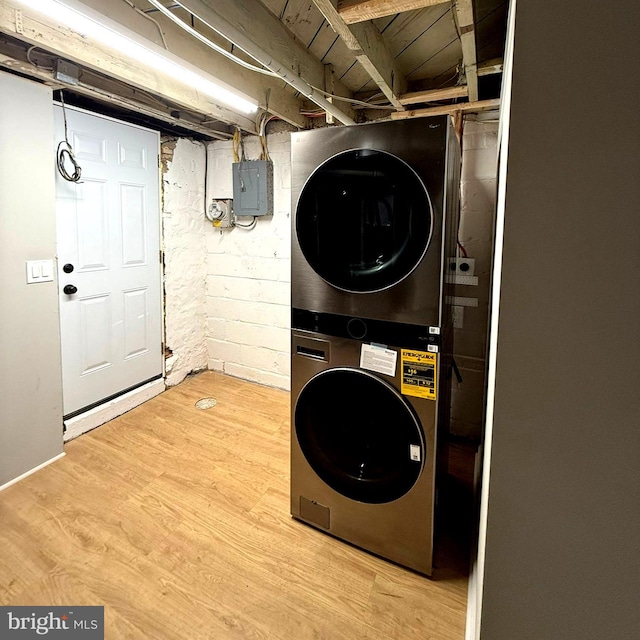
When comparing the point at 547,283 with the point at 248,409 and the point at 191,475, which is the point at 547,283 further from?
the point at 248,409

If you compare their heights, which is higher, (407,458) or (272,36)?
(272,36)

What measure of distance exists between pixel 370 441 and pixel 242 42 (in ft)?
5.66

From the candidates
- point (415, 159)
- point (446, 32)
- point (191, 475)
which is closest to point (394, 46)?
point (446, 32)

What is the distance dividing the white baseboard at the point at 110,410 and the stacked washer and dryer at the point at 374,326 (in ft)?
5.76

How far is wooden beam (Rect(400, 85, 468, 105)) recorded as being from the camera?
2246 millimetres

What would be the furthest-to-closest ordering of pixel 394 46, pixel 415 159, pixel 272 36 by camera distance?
1. pixel 394 46
2. pixel 272 36
3. pixel 415 159

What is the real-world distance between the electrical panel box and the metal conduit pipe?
1.00m

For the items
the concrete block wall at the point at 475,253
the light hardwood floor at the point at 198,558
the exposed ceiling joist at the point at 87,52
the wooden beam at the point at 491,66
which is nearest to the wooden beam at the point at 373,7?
the wooden beam at the point at 491,66

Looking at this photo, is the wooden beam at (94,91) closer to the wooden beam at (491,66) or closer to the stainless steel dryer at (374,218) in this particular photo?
the stainless steel dryer at (374,218)

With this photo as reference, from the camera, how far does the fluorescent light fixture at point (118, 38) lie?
4.48 feet

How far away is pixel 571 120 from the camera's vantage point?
0.75 m

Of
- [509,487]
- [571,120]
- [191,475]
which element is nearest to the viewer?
[571,120]

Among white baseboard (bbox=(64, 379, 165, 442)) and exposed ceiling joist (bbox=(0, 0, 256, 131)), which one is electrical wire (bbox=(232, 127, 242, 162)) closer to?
exposed ceiling joist (bbox=(0, 0, 256, 131))

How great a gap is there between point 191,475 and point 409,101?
258cm
